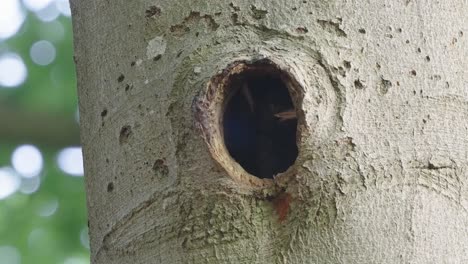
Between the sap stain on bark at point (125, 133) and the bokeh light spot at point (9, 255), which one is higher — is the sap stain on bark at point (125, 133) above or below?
above

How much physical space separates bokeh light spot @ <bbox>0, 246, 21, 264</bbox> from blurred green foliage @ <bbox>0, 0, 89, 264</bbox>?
15 millimetres

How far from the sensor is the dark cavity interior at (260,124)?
0.76m

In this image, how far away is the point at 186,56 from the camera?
0.76 metres

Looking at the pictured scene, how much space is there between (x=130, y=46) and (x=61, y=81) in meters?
2.23

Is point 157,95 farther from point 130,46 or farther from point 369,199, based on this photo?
point 369,199

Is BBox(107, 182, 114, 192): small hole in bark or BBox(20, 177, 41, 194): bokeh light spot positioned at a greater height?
BBox(107, 182, 114, 192): small hole in bark

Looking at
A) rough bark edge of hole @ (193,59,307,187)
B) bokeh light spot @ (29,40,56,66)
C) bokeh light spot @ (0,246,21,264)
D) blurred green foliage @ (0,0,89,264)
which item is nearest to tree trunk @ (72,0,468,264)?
rough bark edge of hole @ (193,59,307,187)

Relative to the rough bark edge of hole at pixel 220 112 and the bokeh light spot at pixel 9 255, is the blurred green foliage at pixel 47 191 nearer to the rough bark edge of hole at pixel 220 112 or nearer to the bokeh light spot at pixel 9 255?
the bokeh light spot at pixel 9 255

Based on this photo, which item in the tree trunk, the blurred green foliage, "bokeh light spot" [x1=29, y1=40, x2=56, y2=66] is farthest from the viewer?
"bokeh light spot" [x1=29, y1=40, x2=56, y2=66]

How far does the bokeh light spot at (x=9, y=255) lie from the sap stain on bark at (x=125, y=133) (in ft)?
7.18

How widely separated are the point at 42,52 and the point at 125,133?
2343 mm

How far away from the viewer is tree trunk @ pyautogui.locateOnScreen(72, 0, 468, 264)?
70cm

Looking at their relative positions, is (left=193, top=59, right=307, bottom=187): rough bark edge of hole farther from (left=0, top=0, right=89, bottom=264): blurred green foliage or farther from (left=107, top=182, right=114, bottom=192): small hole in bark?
(left=0, top=0, right=89, bottom=264): blurred green foliage

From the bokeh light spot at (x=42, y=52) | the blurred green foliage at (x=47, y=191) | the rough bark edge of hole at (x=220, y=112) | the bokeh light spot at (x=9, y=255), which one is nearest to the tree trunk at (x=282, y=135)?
the rough bark edge of hole at (x=220, y=112)
